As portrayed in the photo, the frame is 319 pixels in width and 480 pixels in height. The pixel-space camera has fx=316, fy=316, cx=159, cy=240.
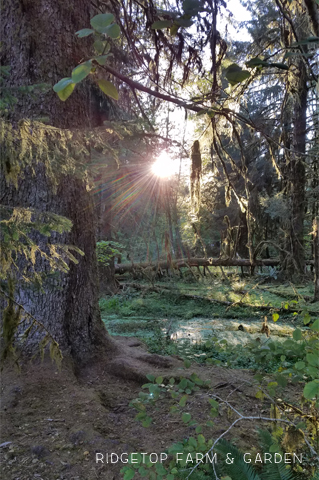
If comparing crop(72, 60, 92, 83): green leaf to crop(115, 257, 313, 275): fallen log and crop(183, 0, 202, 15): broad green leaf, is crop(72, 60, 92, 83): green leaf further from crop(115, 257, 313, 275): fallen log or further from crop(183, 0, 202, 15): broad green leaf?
crop(115, 257, 313, 275): fallen log

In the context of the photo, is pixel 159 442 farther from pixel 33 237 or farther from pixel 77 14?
pixel 77 14

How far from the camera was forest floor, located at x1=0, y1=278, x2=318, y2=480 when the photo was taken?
1.87m

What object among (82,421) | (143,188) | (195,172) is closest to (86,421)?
(82,421)

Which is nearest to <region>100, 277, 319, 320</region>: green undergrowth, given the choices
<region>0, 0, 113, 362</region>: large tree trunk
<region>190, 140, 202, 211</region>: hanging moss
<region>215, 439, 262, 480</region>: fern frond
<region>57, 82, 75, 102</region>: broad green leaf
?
<region>190, 140, 202, 211</region>: hanging moss

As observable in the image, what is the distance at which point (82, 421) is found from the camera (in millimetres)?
2256

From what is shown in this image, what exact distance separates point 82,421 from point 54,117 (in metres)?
Result: 2.50

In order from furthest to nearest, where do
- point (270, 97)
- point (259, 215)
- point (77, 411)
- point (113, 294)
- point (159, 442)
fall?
1. point (270, 97)
2. point (259, 215)
3. point (113, 294)
4. point (77, 411)
5. point (159, 442)

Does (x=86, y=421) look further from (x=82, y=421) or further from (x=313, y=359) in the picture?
(x=313, y=359)

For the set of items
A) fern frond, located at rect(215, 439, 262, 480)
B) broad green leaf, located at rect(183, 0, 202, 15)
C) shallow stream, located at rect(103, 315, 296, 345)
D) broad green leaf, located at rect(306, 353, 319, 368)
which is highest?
broad green leaf, located at rect(183, 0, 202, 15)

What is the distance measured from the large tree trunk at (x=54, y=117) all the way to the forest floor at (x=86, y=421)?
0.36 metres

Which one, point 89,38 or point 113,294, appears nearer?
point 89,38

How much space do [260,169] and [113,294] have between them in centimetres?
732

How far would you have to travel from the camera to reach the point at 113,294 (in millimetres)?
8594

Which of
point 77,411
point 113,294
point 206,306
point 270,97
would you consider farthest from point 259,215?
point 77,411
